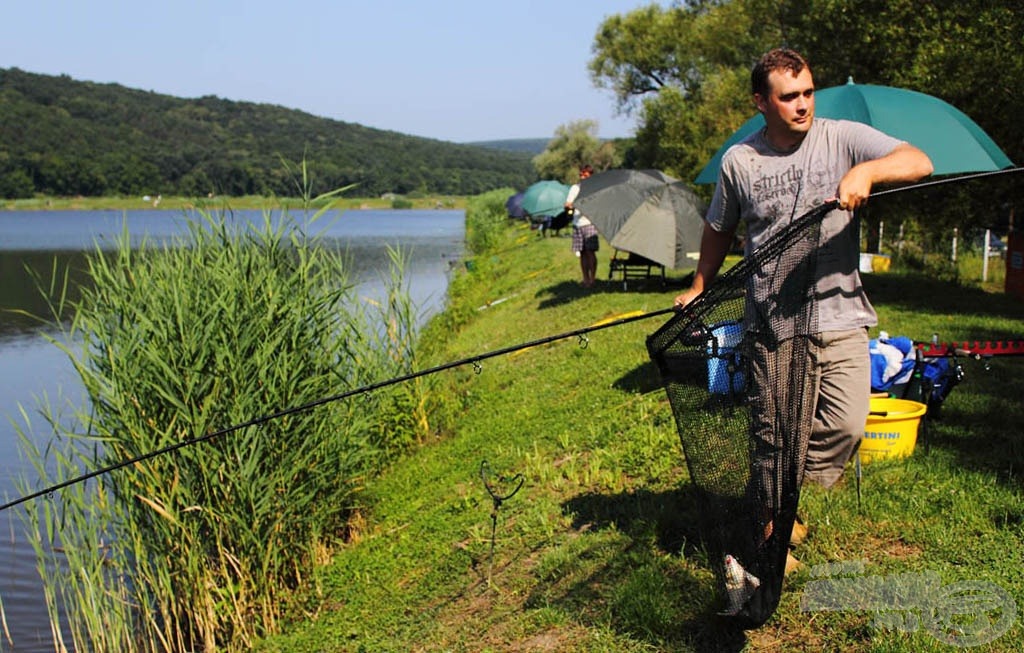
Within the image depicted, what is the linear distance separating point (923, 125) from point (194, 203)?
18.2ft

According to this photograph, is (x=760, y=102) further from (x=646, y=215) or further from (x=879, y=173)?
(x=646, y=215)

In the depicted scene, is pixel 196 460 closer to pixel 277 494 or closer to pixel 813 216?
pixel 277 494

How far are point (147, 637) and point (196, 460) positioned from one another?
4.33 feet

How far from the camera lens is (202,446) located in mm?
6070

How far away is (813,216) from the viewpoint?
3.44m

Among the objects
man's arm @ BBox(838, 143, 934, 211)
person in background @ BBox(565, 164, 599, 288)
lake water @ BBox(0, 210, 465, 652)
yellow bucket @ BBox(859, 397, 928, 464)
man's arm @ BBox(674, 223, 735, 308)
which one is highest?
man's arm @ BBox(838, 143, 934, 211)

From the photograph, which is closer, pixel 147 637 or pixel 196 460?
pixel 196 460

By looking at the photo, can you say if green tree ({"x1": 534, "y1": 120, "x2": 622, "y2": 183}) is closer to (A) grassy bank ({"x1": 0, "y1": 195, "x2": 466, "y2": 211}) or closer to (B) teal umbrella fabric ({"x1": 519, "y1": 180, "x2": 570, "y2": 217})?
(A) grassy bank ({"x1": 0, "y1": 195, "x2": 466, "y2": 211})

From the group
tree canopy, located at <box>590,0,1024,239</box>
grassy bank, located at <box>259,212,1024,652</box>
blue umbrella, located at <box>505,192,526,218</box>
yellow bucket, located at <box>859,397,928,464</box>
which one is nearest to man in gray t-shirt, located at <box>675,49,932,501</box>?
grassy bank, located at <box>259,212,1024,652</box>

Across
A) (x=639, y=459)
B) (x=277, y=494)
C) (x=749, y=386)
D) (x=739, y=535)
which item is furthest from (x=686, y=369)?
(x=277, y=494)

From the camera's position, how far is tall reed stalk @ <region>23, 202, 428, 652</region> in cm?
607

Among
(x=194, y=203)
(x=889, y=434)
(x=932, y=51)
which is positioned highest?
(x=932, y=51)

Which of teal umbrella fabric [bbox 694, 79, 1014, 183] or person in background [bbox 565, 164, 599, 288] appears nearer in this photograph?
teal umbrella fabric [bbox 694, 79, 1014, 183]

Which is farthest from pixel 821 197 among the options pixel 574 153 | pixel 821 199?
pixel 574 153
